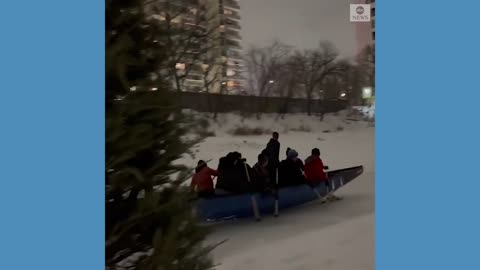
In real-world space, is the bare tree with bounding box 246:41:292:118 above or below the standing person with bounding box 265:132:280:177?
above

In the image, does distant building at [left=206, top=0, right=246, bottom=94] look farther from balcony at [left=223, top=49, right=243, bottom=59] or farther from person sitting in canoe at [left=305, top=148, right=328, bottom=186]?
person sitting in canoe at [left=305, top=148, right=328, bottom=186]

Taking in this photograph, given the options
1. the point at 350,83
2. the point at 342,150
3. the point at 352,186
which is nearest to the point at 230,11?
the point at 350,83

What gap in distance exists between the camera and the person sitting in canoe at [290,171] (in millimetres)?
1738

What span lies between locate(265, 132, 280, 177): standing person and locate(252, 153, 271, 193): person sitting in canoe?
0.02 meters

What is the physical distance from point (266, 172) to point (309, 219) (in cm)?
24

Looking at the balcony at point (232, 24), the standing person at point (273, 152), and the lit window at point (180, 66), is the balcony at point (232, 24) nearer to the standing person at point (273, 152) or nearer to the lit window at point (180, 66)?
the lit window at point (180, 66)

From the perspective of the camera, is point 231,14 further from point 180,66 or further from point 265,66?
point 180,66

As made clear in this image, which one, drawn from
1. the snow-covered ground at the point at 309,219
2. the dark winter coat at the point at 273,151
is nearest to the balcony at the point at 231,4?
the snow-covered ground at the point at 309,219

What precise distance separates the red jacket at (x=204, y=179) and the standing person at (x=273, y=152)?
0.73 feet

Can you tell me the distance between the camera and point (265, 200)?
5.62 feet

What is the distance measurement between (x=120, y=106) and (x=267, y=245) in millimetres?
812

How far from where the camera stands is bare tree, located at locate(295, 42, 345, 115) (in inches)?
69.7

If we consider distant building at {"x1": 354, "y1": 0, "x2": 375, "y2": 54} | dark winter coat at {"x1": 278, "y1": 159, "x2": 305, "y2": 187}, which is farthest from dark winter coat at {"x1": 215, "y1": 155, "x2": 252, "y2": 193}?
distant building at {"x1": 354, "y1": 0, "x2": 375, "y2": 54}

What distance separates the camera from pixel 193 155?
4.76 ft
